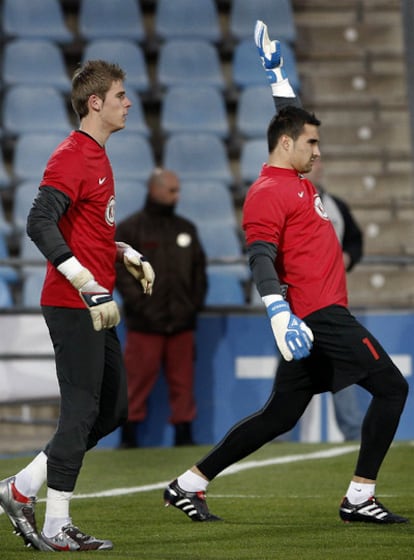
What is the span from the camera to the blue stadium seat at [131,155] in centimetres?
1305

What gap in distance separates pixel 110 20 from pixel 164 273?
16.4ft

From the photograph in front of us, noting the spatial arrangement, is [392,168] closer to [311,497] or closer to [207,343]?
[207,343]

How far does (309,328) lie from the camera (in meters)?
5.66

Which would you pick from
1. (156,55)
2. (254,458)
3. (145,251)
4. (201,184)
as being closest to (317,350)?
(254,458)

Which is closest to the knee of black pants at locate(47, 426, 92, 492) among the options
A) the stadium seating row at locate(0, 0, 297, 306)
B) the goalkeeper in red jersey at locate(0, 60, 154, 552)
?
the goalkeeper in red jersey at locate(0, 60, 154, 552)

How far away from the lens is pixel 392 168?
45.2ft

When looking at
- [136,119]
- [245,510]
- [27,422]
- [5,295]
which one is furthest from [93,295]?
[136,119]

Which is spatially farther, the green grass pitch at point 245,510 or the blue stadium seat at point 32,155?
the blue stadium seat at point 32,155

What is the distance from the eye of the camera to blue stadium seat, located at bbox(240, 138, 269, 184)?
42.6ft

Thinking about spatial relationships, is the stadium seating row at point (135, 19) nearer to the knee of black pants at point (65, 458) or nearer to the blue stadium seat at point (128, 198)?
the blue stadium seat at point (128, 198)

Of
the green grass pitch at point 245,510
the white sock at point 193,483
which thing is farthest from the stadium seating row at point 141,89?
the white sock at point 193,483

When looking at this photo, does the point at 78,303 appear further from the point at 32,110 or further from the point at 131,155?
the point at 32,110

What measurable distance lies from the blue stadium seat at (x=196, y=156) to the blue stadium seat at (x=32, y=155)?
1.07m

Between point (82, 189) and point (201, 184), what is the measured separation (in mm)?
7475
